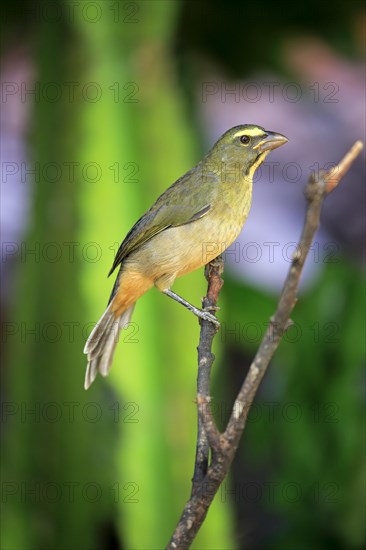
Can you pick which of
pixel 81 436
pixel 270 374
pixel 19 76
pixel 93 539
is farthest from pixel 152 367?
pixel 19 76

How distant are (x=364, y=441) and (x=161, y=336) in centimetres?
143

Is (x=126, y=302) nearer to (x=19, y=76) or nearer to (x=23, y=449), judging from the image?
(x=23, y=449)

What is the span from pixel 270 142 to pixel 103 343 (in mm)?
753

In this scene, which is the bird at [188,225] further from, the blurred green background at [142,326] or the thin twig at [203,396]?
the blurred green background at [142,326]

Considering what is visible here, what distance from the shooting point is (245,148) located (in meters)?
2.60

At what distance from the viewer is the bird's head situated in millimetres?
2580

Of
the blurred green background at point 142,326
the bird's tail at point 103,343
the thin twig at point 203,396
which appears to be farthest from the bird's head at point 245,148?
the blurred green background at point 142,326

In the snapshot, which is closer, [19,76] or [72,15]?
[72,15]

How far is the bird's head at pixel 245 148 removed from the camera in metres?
2.58

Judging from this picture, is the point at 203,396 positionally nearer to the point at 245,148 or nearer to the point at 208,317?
the point at 208,317

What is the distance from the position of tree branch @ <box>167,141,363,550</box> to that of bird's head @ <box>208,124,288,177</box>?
0.72 metres

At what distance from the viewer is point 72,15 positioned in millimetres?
3779

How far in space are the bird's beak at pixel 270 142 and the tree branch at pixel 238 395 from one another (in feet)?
2.14

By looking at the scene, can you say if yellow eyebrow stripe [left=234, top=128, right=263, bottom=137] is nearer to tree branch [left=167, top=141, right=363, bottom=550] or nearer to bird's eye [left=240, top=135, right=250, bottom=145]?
bird's eye [left=240, top=135, right=250, bottom=145]
